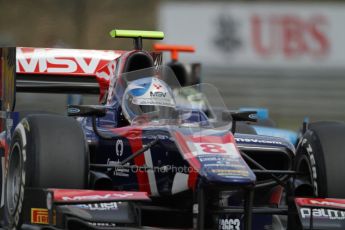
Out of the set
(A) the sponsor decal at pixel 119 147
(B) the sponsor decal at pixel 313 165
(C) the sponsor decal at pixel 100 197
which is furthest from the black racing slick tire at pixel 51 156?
(B) the sponsor decal at pixel 313 165

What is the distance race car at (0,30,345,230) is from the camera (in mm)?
6531

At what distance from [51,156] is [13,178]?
2.40ft

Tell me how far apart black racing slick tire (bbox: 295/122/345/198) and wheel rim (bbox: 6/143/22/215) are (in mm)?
2080

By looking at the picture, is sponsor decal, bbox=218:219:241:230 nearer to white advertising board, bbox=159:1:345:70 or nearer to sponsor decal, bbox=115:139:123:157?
sponsor decal, bbox=115:139:123:157

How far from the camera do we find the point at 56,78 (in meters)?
9.92

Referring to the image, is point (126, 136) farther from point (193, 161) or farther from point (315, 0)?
point (315, 0)

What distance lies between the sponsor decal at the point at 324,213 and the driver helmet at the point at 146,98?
4.35 feet

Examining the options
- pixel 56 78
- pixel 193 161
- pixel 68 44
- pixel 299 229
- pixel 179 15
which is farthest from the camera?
pixel 179 15

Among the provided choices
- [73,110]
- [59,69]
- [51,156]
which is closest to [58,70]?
[59,69]

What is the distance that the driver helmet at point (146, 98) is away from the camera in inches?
300

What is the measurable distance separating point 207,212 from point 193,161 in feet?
1.18

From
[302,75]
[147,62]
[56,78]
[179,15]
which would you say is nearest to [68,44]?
[179,15]

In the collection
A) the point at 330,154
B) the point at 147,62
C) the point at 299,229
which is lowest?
the point at 299,229

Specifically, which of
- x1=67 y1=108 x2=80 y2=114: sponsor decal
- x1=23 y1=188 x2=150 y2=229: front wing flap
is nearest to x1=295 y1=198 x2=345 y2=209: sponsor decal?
x1=23 y1=188 x2=150 y2=229: front wing flap
